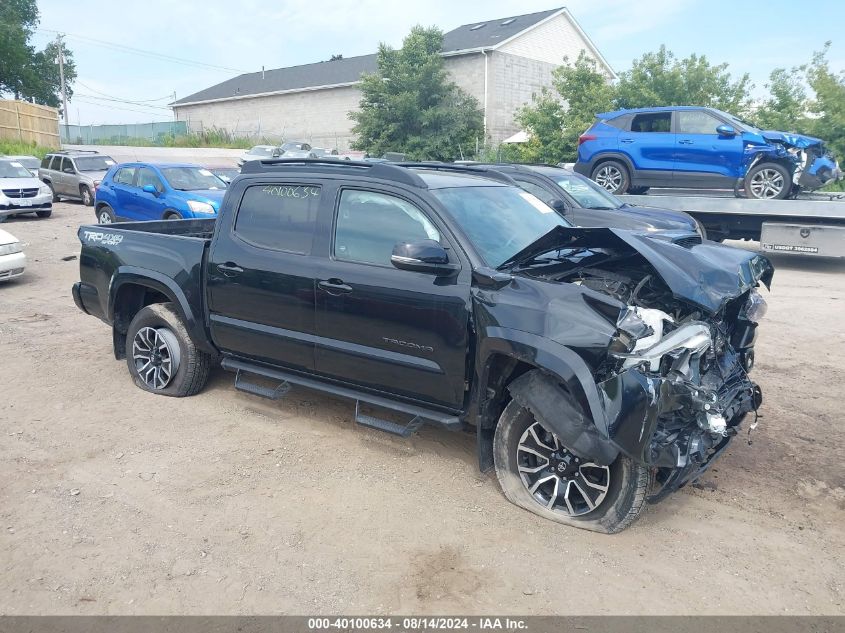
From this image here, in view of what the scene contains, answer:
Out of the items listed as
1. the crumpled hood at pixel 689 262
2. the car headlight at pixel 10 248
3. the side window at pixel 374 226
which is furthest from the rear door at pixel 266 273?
the car headlight at pixel 10 248

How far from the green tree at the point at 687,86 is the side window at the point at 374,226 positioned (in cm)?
2167

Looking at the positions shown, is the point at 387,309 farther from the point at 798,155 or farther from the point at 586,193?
the point at 798,155

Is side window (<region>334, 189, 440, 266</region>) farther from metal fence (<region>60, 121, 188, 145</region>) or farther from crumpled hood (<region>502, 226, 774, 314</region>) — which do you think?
metal fence (<region>60, 121, 188, 145</region>)

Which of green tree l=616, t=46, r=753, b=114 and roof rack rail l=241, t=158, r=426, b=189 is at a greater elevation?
green tree l=616, t=46, r=753, b=114

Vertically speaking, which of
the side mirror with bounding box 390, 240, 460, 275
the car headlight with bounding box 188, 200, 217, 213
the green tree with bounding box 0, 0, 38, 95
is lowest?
the car headlight with bounding box 188, 200, 217, 213

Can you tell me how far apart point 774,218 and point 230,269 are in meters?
10.2

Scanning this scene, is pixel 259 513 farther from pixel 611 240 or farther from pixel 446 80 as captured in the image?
pixel 446 80

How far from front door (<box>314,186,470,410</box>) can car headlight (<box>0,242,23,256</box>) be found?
8.00m

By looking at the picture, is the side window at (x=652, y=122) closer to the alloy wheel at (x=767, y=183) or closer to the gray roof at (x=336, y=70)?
the alloy wheel at (x=767, y=183)

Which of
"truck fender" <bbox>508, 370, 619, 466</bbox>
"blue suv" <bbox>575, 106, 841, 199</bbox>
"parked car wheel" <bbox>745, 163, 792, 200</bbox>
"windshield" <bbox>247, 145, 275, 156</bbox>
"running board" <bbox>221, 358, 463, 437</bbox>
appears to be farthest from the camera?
"windshield" <bbox>247, 145, 275, 156</bbox>

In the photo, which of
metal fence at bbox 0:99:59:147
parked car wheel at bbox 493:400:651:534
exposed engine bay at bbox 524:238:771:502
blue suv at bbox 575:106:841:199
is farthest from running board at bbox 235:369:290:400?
metal fence at bbox 0:99:59:147

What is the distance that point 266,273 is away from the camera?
16.6 feet

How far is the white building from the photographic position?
3391 cm

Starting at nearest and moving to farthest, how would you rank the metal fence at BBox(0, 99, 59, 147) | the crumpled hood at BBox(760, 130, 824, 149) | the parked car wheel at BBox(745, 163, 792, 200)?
1. the crumpled hood at BBox(760, 130, 824, 149)
2. the parked car wheel at BBox(745, 163, 792, 200)
3. the metal fence at BBox(0, 99, 59, 147)
